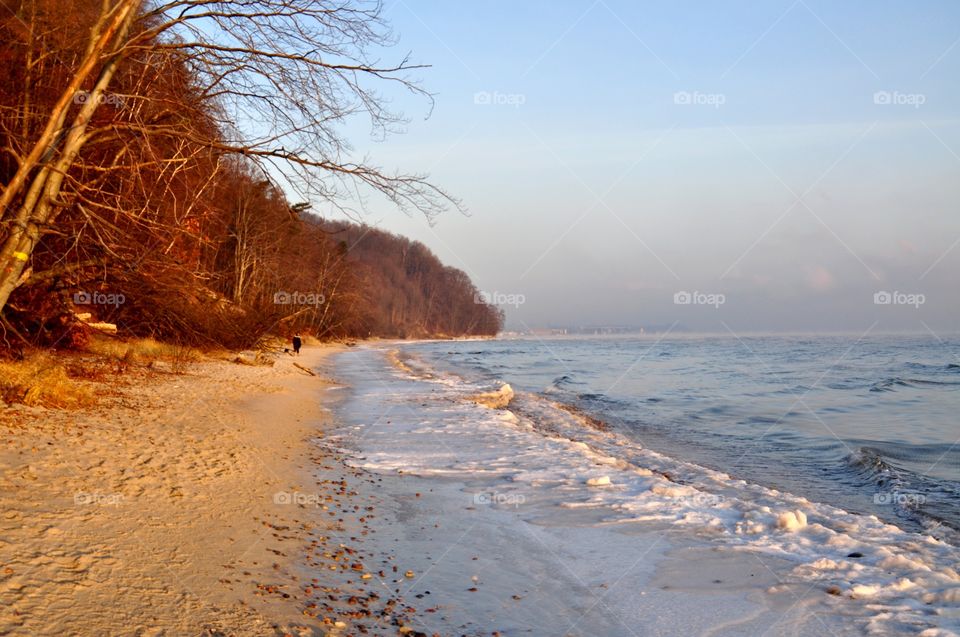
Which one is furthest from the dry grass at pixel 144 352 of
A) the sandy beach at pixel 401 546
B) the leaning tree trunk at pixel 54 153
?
the leaning tree trunk at pixel 54 153

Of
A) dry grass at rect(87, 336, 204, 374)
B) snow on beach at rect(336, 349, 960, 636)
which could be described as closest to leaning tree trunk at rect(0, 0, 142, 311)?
snow on beach at rect(336, 349, 960, 636)

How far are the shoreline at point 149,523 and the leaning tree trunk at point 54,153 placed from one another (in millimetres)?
2098

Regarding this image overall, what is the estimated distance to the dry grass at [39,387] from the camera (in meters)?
9.48

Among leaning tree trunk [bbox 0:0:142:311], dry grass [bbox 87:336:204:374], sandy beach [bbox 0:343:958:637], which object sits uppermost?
leaning tree trunk [bbox 0:0:142:311]

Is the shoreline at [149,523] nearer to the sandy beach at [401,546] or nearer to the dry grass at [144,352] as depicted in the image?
the sandy beach at [401,546]

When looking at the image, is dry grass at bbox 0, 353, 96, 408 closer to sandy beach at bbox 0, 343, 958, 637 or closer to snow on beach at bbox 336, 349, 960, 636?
sandy beach at bbox 0, 343, 958, 637

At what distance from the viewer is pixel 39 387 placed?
9836mm

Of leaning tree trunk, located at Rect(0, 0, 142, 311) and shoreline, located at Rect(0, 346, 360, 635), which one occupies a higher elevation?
leaning tree trunk, located at Rect(0, 0, 142, 311)

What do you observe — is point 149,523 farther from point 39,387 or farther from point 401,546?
point 39,387

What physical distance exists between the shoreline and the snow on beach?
5.52ft

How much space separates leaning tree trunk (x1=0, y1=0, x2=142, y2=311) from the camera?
752 cm

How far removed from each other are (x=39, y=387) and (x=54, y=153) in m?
3.53

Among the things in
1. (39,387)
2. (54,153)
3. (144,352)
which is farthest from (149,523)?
(144,352)

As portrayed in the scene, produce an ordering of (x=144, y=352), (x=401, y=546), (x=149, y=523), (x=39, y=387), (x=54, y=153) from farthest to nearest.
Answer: (x=144, y=352) → (x=39, y=387) → (x=54, y=153) → (x=401, y=546) → (x=149, y=523)
